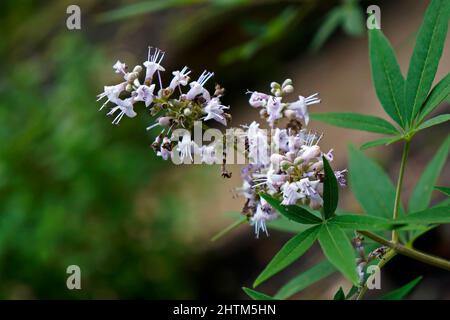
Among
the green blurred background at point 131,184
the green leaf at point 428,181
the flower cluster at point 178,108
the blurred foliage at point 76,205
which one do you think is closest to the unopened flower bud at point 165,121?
the flower cluster at point 178,108

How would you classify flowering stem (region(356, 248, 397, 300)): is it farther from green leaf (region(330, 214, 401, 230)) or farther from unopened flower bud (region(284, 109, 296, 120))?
unopened flower bud (region(284, 109, 296, 120))

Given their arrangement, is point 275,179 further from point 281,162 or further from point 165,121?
point 165,121

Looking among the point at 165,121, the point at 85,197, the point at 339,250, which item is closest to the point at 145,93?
the point at 165,121

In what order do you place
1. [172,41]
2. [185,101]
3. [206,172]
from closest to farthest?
[185,101]
[206,172]
[172,41]

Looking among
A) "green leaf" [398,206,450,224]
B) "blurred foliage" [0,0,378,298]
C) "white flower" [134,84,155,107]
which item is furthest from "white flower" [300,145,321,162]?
"blurred foliage" [0,0,378,298]

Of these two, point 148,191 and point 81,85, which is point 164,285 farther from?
point 81,85
